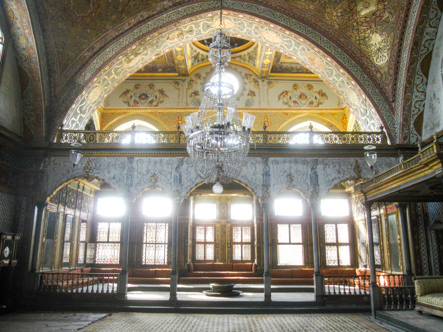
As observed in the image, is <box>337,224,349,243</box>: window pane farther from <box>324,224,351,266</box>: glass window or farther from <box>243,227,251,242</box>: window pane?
<box>243,227,251,242</box>: window pane

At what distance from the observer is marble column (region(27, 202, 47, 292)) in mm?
9094

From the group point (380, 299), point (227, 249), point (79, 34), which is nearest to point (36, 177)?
point (79, 34)

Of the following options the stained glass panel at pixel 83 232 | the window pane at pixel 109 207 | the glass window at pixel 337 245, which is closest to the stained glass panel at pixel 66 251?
the stained glass panel at pixel 83 232

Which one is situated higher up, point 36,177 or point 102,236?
point 36,177

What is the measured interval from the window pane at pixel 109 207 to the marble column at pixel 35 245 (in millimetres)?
4254

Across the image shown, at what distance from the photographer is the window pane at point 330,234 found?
1352cm

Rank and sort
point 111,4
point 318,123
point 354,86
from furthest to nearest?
1. point 318,123
2. point 354,86
3. point 111,4

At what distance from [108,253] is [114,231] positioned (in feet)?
2.70

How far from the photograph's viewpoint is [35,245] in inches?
367

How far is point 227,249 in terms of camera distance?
1371cm

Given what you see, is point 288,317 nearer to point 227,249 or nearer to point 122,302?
point 122,302

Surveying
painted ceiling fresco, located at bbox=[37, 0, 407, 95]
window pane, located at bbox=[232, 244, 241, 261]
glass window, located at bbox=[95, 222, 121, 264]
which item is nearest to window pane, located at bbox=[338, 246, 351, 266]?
window pane, located at bbox=[232, 244, 241, 261]

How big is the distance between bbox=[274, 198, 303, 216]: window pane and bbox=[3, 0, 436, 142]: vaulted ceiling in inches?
189

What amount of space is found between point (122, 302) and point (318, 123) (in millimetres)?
8708
